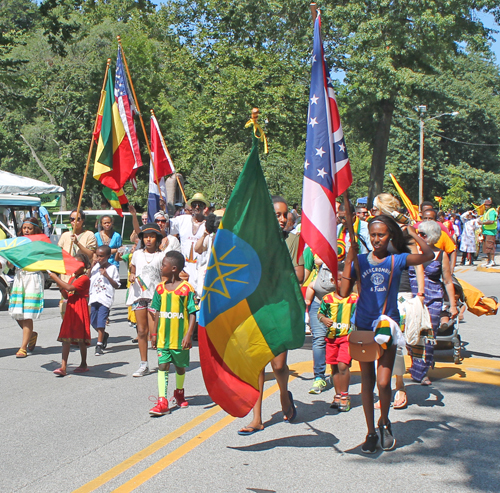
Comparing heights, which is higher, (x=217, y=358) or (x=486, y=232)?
(x=486, y=232)

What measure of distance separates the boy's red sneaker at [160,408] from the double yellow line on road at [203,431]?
314mm

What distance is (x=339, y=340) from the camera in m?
6.01

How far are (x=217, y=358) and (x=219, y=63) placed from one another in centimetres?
2935

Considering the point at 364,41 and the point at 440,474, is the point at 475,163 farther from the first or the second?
the point at 440,474

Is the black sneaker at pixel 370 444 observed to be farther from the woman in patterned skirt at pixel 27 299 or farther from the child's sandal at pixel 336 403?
the woman in patterned skirt at pixel 27 299

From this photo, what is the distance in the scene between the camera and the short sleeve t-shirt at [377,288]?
4867 mm

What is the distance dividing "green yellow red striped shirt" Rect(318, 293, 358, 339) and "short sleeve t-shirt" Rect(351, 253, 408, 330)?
1081 mm

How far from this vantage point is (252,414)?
5.80 meters

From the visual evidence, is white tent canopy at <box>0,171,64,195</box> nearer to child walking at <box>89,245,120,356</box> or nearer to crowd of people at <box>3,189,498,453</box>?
crowd of people at <box>3,189,498,453</box>

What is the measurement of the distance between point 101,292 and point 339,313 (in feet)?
13.4

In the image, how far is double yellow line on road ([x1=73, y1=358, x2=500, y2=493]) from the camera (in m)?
4.30

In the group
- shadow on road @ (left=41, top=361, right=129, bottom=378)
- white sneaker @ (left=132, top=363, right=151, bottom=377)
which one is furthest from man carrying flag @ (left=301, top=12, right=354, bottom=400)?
shadow on road @ (left=41, top=361, right=129, bottom=378)

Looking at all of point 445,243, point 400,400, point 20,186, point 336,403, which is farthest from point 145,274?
point 20,186

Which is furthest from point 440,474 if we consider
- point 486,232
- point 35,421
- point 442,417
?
point 486,232
